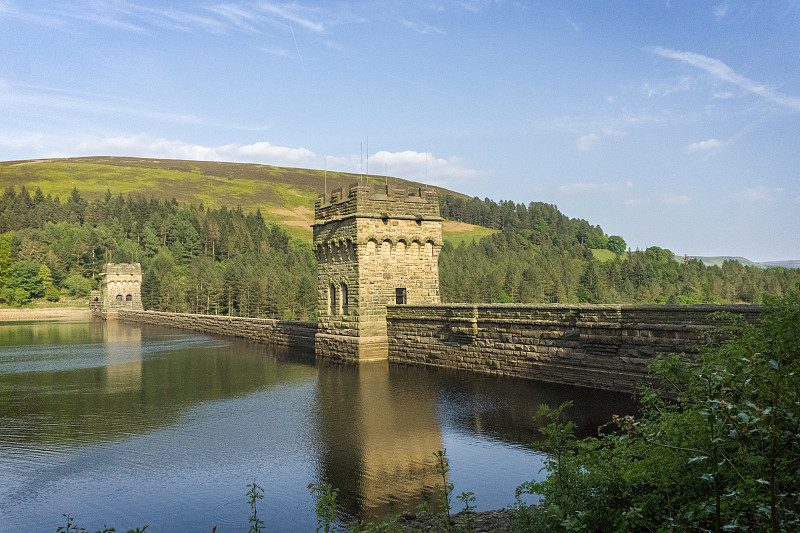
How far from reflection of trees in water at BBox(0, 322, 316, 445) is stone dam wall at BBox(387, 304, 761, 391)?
421cm

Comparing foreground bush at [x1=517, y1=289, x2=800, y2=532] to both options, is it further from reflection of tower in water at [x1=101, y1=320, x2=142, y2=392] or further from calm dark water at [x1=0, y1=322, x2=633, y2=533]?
reflection of tower in water at [x1=101, y1=320, x2=142, y2=392]

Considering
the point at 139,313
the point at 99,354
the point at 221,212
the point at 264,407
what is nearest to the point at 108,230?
the point at 221,212

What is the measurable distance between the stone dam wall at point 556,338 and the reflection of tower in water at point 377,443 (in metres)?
2.63

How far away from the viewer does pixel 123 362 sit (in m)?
25.1

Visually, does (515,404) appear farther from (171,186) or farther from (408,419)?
(171,186)

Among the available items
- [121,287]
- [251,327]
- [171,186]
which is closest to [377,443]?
[251,327]

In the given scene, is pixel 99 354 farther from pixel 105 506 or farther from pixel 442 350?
pixel 105 506

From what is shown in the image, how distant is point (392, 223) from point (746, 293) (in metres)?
80.4

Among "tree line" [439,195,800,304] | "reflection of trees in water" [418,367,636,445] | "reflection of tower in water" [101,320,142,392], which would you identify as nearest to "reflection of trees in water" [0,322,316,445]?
"reflection of tower in water" [101,320,142,392]

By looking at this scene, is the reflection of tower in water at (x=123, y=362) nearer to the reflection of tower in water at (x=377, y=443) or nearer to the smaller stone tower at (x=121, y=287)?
the reflection of tower in water at (x=377, y=443)

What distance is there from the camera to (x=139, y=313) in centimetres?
5456

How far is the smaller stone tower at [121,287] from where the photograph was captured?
67312 millimetres

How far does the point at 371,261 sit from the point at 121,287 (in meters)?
54.9

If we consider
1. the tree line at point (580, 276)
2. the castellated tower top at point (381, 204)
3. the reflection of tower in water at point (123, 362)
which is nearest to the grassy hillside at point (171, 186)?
the tree line at point (580, 276)
